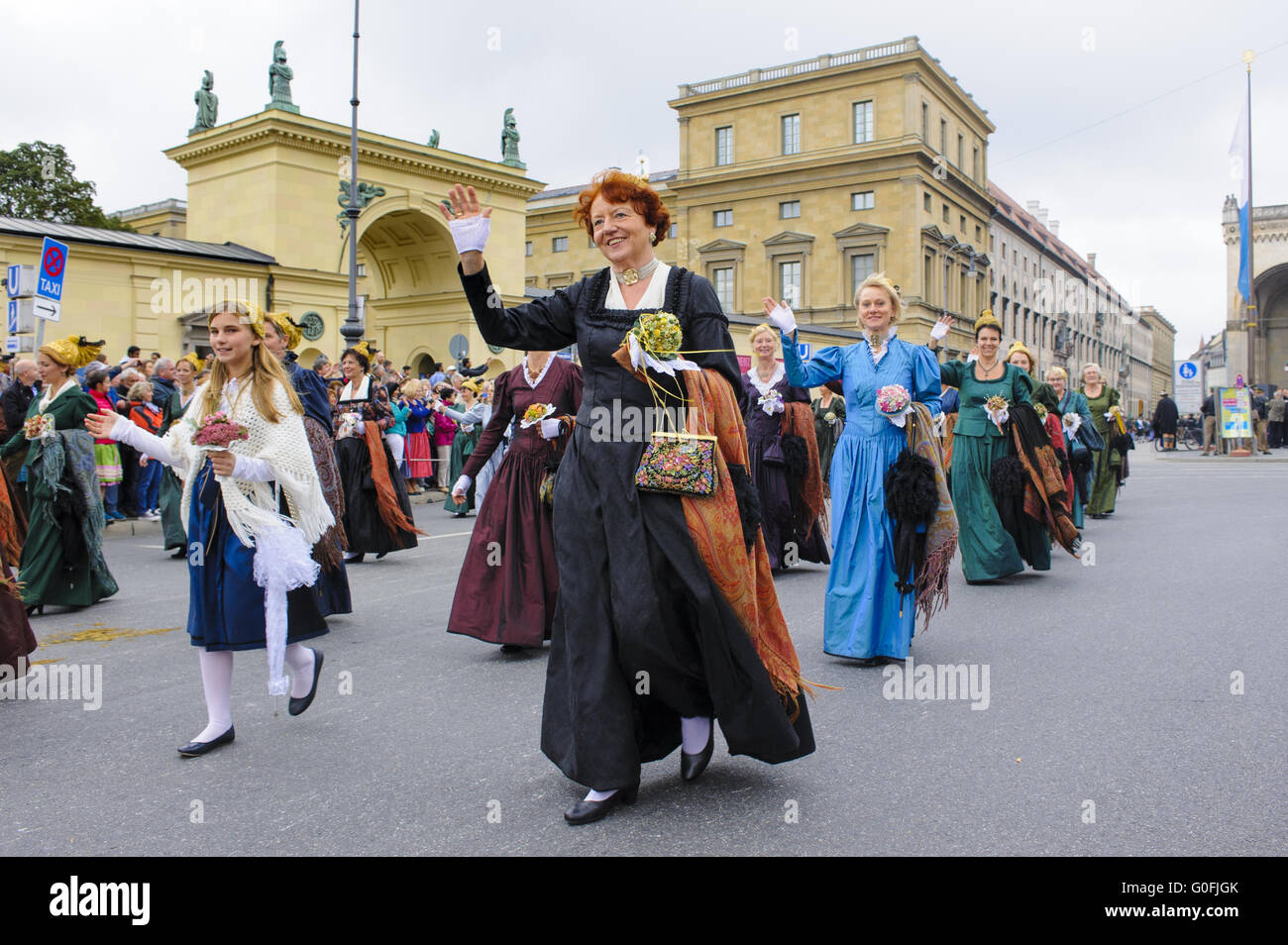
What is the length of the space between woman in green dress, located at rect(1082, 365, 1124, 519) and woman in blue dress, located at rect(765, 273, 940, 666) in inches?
387

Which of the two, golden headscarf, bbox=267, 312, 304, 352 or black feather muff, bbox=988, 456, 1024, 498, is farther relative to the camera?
black feather muff, bbox=988, 456, 1024, 498

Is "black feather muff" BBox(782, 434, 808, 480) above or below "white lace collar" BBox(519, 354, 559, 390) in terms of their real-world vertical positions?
below

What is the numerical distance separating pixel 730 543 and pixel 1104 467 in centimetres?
1321

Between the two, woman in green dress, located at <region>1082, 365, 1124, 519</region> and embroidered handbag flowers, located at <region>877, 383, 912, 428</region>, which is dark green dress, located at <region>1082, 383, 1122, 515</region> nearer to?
woman in green dress, located at <region>1082, 365, 1124, 519</region>

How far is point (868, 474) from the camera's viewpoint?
238 inches

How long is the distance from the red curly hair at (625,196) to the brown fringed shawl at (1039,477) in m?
5.98

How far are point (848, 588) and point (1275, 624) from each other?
2.90 meters

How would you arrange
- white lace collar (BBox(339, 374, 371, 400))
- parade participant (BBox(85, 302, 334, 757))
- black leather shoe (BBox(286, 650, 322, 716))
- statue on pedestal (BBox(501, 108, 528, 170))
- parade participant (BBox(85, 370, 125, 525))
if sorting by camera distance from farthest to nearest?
statue on pedestal (BBox(501, 108, 528, 170))
parade participant (BBox(85, 370, 125, 525))
white lace collar (BBox(339, 374, 371, 400))
black leather shoe (BBox(286, 650, 322, 716))
parade participant (BBox(85, 302, 334, 757))

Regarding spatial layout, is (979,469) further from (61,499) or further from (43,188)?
(43,188)

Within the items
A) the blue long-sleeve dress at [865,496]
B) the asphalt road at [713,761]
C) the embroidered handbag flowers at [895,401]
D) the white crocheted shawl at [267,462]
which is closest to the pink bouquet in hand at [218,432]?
the white crocheted shawl at [267,462]

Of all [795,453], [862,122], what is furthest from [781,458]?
[862,122]

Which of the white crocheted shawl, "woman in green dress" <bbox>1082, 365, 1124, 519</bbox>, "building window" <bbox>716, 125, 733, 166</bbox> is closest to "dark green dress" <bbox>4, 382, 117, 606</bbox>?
the white crocheted shawl

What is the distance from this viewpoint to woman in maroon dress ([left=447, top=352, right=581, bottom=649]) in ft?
20.1

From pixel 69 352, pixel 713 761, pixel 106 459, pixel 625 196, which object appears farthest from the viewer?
pixel 106 459
